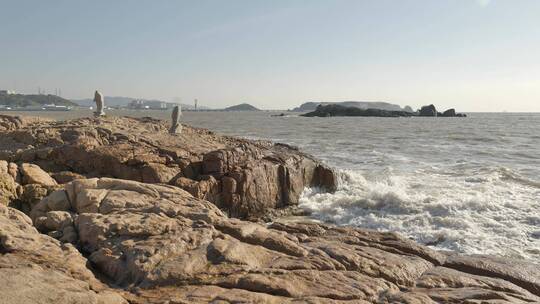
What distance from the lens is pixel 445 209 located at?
510 inches

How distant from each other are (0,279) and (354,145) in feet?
93.4

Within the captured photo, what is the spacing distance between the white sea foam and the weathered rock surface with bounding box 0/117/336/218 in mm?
1589

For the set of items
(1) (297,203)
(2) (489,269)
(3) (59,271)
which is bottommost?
(1) (297,203)

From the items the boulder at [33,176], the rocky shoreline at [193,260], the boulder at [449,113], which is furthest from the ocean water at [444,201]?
the boulder at [449,113]

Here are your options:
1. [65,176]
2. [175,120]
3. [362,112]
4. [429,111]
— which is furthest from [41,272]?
[429,111]

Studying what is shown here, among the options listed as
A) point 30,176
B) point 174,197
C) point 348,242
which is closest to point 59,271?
point 174,197

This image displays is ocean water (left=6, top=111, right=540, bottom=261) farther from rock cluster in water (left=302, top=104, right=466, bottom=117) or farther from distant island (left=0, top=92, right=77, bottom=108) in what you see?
distant island (left=0, top=92, right=77, bottom=108)

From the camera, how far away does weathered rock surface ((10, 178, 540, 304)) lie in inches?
175

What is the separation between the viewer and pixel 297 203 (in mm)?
14000

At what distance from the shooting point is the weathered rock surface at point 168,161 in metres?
11.6

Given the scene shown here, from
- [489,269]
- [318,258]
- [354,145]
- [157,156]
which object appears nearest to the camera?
[318,258]

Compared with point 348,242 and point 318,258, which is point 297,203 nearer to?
point 348,242

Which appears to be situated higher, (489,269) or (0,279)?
(0,279)

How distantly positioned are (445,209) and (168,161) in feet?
28.2
